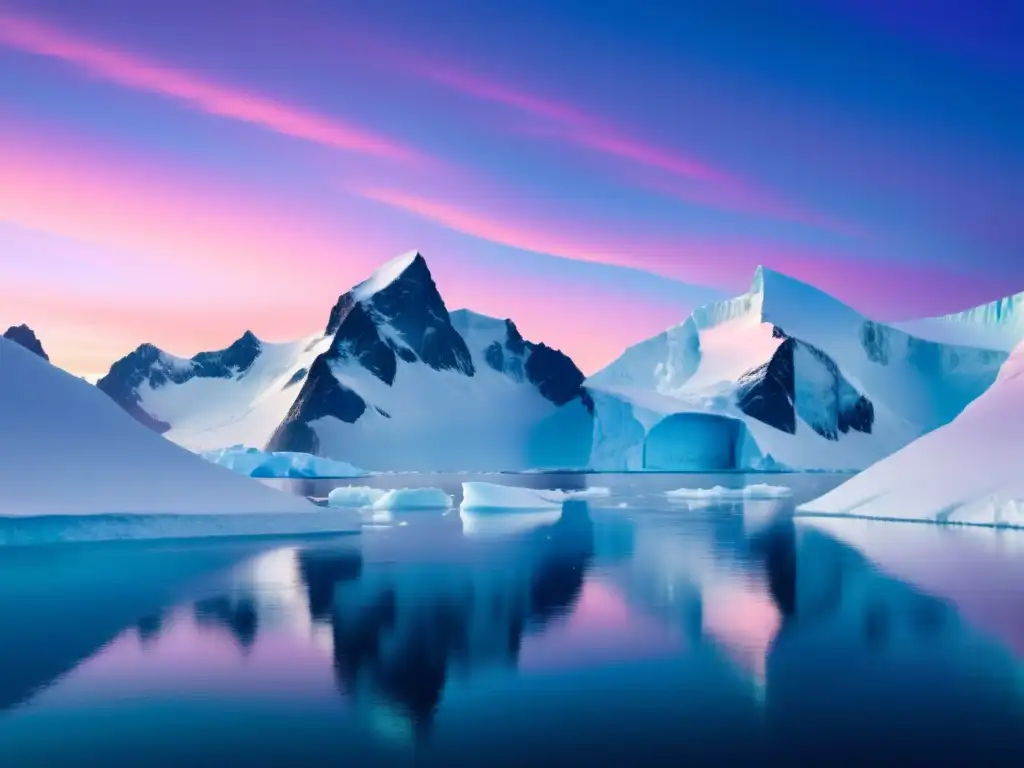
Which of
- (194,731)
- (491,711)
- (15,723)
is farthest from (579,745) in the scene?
(15,723)

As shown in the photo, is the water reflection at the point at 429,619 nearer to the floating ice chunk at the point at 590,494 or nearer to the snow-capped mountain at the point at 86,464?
the snow-capped mountain at the point at 86,464

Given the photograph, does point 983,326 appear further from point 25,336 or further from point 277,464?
point 25,336

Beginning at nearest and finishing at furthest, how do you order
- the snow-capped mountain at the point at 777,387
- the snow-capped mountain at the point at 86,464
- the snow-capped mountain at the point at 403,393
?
the snow-capped mountain at the point at 86,464 → the snow-capped mountain at the point at 777,387 → the snow-capped mountain at the point at 403,393

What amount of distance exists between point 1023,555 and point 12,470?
18.8 m

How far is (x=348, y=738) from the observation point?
6.89 meters

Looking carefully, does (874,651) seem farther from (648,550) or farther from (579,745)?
(648,550)

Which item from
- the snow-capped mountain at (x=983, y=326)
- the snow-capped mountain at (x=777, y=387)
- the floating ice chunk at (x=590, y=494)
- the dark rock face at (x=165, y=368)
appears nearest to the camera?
the floating ice chunk at (x=590, y=494)

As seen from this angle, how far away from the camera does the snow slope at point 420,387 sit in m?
88.8

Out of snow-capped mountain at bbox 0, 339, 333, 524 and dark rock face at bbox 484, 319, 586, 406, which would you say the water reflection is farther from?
dark rock face at bbox 484, 319, 586, 406

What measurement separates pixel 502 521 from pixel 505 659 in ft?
65.1

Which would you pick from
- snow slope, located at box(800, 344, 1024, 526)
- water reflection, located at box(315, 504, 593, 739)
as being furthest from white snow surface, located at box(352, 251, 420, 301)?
→ water reflection, located at box(315, 504, 593, 739)

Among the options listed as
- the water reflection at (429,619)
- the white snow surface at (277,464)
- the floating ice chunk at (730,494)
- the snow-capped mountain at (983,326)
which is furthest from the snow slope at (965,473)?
the snow-capped mountain at (983,326)

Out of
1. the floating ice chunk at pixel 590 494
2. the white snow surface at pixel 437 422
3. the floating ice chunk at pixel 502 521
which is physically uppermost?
the white snow surface at pixel 437 422

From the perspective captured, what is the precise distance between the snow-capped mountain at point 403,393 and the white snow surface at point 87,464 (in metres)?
65.1
